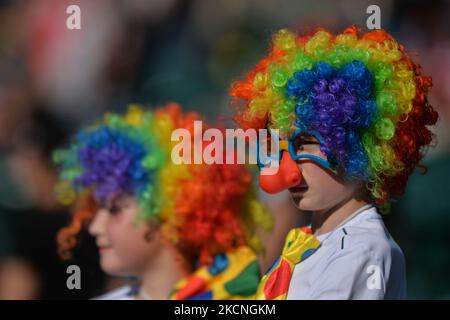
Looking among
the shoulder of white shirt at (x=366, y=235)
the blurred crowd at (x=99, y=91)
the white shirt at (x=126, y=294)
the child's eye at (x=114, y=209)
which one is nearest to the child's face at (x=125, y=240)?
the child's eye at (x=114, y=209)

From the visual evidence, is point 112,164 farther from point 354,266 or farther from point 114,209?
point 354,266

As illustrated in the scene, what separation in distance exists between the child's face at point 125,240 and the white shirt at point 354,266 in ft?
3.21

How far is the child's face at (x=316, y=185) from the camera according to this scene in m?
2.29

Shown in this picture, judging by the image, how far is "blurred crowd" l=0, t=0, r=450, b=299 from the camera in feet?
13.5

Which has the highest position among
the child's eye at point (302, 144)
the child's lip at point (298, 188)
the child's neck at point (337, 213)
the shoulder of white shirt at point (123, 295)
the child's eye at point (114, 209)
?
the child's eye at point (302, 144)

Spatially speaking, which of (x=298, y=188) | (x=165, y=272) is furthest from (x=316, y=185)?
(x=165, y=272)

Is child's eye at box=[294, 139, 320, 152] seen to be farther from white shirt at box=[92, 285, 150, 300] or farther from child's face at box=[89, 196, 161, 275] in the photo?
white shirt at box=[92, 285, 150, 300]

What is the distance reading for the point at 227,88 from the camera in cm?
412

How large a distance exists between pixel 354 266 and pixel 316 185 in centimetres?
30

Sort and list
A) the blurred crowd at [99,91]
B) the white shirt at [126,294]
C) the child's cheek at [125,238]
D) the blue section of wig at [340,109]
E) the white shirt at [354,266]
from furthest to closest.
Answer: the blurred crowd at [99,91], the white shirt at [126,294], the child's cheek at [125,238], the blue section of wig at [340,109], the white shirt at [354,266]

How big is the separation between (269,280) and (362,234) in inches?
13.0

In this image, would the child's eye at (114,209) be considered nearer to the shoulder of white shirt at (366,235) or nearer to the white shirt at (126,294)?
the white shirt at (126,294)

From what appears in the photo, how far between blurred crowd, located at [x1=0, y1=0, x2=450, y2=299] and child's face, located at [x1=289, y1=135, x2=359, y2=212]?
1779mm

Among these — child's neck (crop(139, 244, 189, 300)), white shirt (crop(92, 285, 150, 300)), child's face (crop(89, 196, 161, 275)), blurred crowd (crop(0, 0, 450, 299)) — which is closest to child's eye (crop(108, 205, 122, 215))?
child's face (crop(89, 196, 161, 275))
